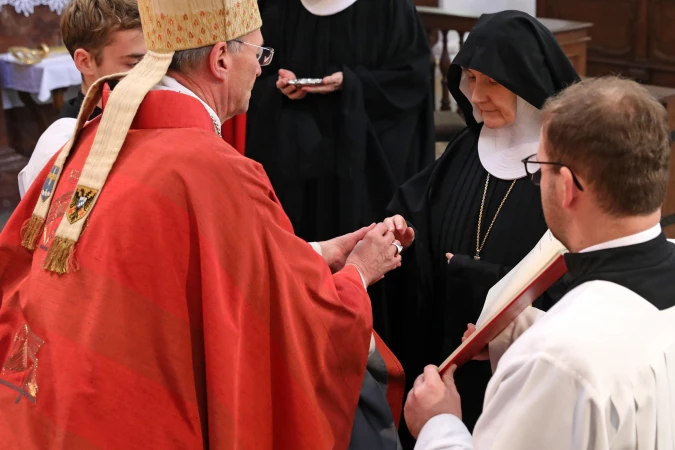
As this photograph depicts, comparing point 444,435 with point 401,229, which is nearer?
point 444,435

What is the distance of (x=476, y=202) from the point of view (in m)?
2.96

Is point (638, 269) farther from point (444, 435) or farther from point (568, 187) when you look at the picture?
point (444, 435)

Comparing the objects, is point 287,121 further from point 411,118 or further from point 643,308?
point 643,308

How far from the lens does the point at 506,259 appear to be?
2852 millimetres

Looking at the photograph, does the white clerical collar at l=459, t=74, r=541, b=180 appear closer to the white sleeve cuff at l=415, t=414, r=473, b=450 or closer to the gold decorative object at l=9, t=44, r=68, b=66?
the white sleeve cuff at l=415, t=414, r=473, b=450

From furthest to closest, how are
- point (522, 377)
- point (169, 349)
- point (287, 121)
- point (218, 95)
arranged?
point (287, 121)
point (218, 95)
point (169, 349)
point (522, 377)

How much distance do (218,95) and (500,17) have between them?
3.49 feet

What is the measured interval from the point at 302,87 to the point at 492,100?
71.2 inches

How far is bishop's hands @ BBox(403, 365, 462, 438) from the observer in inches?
79.8

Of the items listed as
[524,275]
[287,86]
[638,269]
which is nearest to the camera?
[638,269]

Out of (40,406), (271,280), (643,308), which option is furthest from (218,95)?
(643,308)

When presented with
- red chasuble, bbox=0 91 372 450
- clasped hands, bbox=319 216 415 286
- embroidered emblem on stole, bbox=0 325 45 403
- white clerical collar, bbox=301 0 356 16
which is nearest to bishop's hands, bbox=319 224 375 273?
clasped hands, bbox=319 216 415 286

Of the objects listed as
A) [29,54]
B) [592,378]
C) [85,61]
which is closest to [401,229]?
[85,61]

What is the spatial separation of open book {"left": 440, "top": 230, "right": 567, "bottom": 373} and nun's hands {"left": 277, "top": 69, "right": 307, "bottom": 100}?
246 centimetres
